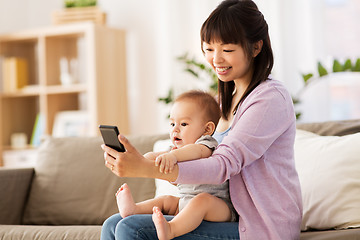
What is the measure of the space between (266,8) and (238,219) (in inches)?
97.9

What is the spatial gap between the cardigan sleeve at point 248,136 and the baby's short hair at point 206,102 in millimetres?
104

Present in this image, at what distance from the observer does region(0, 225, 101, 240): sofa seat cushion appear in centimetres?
202

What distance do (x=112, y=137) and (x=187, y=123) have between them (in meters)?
0.34

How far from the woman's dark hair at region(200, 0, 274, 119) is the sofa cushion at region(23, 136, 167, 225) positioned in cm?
95

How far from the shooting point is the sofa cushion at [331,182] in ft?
6.16

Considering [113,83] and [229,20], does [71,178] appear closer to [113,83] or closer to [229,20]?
[229,20]

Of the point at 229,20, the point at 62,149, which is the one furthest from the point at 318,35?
the point at 229,20

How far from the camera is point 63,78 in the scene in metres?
4.41

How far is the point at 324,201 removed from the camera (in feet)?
6.31

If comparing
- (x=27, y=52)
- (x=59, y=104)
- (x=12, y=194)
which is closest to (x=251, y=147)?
(x=12, y=194)

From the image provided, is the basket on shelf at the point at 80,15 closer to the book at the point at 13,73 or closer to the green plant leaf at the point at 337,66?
the book at the point at 13,73

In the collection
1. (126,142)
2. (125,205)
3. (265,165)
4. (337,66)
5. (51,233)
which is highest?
(337,66)

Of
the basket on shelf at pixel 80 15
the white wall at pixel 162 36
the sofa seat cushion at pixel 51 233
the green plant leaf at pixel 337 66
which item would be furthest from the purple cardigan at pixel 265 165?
the basket on shelf at pixel 80 15

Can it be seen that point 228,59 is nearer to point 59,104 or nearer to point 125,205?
point 125,205
